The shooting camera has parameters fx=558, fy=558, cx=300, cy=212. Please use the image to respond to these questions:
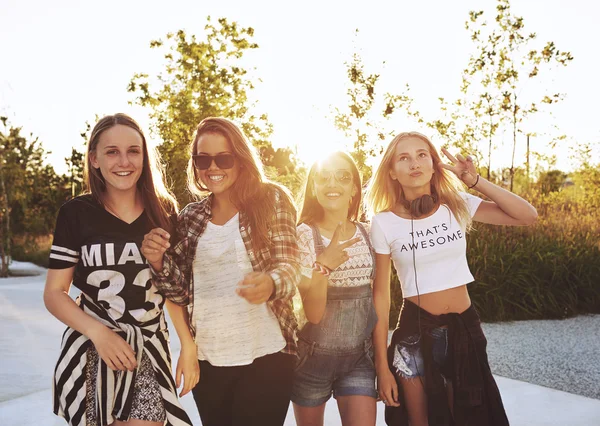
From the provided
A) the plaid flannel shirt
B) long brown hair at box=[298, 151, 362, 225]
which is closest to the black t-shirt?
the plaid flannel shirt

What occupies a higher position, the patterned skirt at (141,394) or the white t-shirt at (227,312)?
the white t-shirt at (227,312)

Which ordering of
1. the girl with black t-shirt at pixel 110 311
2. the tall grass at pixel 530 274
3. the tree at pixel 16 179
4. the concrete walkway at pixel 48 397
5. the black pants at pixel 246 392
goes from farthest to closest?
1. the tree at pixel 16 179
2. the tall grass at pixel 530 274
3. the concrete walkway at pixel 48 397
4. the black pants at pixel 246 392
5. the girl with black t-shirt at pixel 110 311

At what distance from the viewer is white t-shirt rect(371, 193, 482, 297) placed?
2.81 meters

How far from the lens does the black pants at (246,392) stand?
243 cm

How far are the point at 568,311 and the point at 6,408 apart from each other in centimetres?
709

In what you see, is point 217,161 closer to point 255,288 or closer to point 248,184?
point 248,184

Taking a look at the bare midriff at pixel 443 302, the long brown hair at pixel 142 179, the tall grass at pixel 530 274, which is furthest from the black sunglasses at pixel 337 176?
the tall grass at pixel 530 274

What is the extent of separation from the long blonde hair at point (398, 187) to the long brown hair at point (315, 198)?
0.11m

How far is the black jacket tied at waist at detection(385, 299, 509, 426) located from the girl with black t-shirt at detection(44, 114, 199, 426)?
1143mm

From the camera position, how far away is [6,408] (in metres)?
4.50

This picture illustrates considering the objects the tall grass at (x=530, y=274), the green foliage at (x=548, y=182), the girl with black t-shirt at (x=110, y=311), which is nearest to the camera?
the girl with black t-shirt at (x=110, y=311)

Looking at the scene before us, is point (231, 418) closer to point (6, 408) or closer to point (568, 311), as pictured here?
point (6, 408)

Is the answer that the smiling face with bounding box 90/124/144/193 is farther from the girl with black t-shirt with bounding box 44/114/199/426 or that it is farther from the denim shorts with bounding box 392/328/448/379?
the denim shorts with bounding box 392/328/448/379

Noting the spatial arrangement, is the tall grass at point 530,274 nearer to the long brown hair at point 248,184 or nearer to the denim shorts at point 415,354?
the denim shorts at point 415,354
